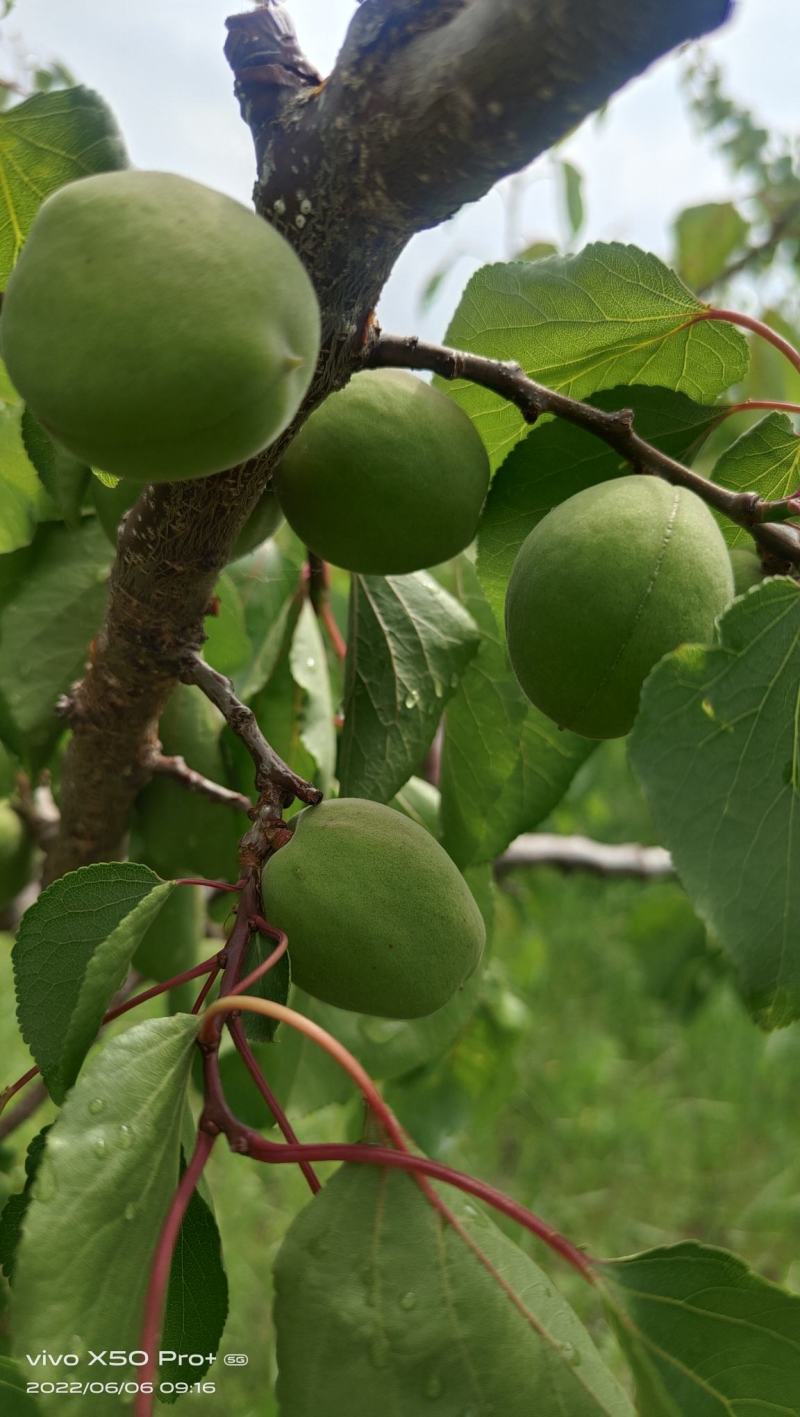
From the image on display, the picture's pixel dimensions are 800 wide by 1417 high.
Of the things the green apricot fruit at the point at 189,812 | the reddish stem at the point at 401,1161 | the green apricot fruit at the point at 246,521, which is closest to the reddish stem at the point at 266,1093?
the reddish stem at the point at 401,1161

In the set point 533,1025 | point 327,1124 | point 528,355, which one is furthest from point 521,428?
point 533,1025

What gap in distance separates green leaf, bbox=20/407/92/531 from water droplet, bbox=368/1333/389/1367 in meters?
0.59

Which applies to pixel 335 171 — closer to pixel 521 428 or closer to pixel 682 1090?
pixel 521 428

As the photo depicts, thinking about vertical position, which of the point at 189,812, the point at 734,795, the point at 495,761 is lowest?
the point at 189,812

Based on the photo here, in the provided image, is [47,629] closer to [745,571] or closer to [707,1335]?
[745,571]

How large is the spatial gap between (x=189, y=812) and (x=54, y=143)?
620mm

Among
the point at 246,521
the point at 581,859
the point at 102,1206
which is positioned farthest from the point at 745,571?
the point at 581,859

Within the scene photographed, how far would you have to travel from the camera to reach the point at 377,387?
2.77ft

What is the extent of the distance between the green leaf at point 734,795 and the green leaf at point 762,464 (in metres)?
0.27

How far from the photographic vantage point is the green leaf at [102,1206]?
514 millimetres

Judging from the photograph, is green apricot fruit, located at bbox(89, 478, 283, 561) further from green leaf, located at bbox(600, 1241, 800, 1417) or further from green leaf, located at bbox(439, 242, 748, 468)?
green leaf, located at bbox(600, 1241, 800, 1417)

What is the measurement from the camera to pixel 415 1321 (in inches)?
21.3

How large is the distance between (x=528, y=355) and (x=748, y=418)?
146 centimetres

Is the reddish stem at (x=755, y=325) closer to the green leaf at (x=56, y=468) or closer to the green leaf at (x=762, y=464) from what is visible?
the green leaf at (x=762, y=464)
